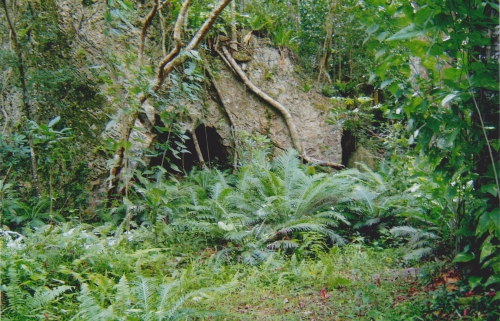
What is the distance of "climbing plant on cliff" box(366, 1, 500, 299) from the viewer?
2.30 meters

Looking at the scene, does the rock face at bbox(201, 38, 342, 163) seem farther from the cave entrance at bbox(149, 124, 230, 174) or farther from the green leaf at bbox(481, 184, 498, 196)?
the green leaf at bbox(481, 184, 498, 196)

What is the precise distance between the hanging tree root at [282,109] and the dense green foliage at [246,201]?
14.5 inches

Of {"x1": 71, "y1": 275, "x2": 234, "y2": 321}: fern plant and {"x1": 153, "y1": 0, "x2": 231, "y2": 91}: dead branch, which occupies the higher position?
{"x1": 153, "y1": 0, "x2": 231, "y2": 91}: dead branch

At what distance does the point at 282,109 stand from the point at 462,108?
681 cm

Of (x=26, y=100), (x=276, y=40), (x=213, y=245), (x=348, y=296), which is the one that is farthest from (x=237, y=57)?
(x=348, y=296)

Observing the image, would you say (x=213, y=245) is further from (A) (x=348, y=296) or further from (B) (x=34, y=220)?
(B) (x=34, y=220)

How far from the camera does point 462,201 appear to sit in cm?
299

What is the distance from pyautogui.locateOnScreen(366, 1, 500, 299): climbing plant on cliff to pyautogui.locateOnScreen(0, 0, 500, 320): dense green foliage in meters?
0.01

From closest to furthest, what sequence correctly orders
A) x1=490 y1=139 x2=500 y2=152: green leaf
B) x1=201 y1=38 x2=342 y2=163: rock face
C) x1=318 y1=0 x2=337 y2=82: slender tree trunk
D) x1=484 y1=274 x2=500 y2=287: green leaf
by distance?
x1=490 y1=139 x2=500 y2=152: green leaf → x1=484 y1=274 x2=500 y2=287: green leaf → x1=201 y1=38 x2=342 y2=163: rock face → x1=318 y1=0 x2=337 y2=82: slender tree trunk

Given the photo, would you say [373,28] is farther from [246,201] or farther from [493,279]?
[246,201]

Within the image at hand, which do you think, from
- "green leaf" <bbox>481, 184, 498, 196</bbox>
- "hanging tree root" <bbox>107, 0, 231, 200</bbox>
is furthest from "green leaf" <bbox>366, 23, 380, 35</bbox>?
"hanging tree root" <bbox>107, 0, 231, 200</bbox>

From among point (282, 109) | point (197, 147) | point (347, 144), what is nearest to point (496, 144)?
point (197, 147)

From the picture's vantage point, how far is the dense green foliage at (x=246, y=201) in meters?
2.62

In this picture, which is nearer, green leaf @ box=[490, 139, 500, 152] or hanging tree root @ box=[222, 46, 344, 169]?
green leaf @ box=[490, 139, 500, 152]
